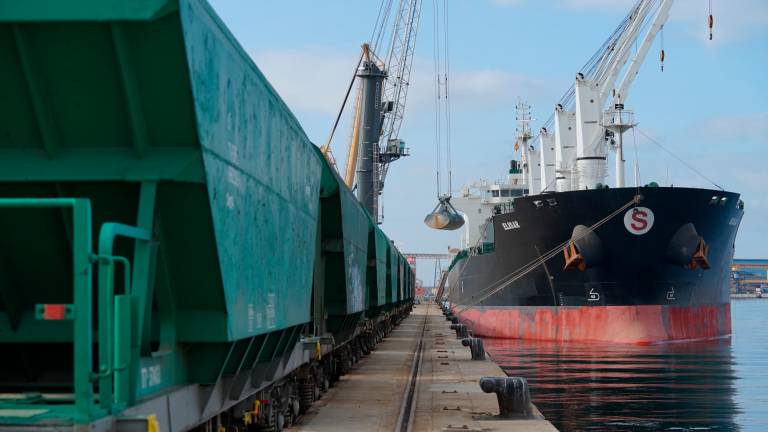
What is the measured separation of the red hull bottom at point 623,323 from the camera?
3878cm

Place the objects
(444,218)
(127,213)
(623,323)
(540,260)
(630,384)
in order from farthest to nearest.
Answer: (444,218), (540,260), (623,323), (630,384), (127,213)

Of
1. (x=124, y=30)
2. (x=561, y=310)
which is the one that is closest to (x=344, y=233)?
(x=124, y=30)

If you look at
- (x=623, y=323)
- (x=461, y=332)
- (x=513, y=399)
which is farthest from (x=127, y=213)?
(x=461, y=332)

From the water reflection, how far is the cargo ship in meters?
1.40

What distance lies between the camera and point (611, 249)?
129 feet

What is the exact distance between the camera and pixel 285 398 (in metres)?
14.3

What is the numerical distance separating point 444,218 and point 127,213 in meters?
60.5

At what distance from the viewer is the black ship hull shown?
127 feet

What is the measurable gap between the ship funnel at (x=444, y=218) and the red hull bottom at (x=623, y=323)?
23114mm

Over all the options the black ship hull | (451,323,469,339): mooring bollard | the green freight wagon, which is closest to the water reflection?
the black ship hull

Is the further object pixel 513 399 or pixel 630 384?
pixel 630 384

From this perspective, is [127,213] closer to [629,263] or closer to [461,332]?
[629,263]

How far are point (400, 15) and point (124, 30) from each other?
6676 centimetres

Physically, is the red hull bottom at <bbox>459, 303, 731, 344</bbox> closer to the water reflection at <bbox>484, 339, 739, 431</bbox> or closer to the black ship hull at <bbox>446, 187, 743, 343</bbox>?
the black ship hull at <bbox>446, 187, 743, 343</bbox>
